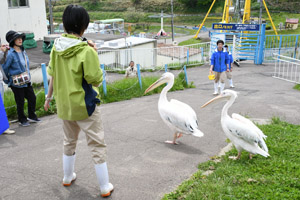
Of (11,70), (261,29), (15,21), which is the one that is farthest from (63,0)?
(11,70)

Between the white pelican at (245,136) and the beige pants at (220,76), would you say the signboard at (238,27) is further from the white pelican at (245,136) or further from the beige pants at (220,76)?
the white pelican at (245,136)

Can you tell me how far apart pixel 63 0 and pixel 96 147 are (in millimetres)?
85213

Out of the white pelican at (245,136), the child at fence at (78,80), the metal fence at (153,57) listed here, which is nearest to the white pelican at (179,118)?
the white pelican at (245,136)

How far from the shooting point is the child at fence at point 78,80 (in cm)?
344

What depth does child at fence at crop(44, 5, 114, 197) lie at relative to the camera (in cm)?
344

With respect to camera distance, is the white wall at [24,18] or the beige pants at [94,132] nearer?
the beige pants at [94,132]

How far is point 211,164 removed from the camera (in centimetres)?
484

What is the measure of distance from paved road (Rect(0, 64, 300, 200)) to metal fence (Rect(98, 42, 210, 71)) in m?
11.3

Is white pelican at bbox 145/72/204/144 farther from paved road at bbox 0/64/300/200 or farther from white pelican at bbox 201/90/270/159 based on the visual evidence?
white pelican at bbox 201/90/270/159

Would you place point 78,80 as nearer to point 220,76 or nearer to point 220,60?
point 220,60

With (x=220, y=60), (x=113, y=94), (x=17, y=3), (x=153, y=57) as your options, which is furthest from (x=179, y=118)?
(x=17, y=3)

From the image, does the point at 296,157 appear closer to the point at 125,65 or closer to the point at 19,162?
the point at 19,162

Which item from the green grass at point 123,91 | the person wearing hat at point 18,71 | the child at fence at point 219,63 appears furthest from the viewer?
the child at fence at point 219,63

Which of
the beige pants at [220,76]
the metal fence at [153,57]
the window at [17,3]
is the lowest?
the metal fence at [153,57]
